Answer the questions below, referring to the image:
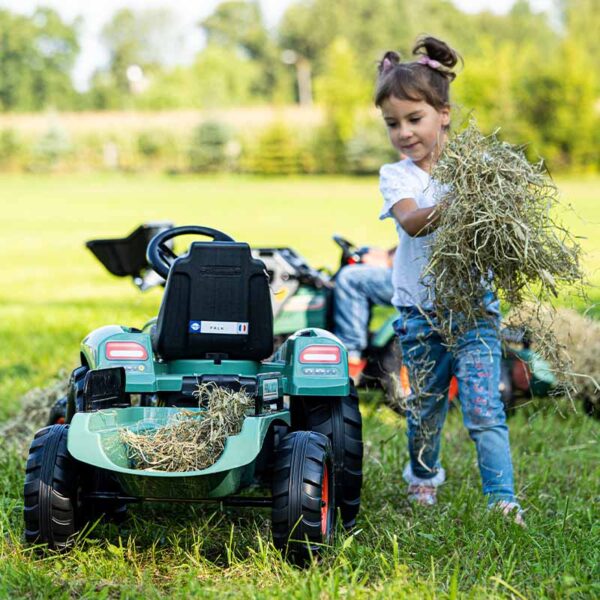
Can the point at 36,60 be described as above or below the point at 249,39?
below

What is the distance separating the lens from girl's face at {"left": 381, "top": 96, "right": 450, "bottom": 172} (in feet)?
14.8

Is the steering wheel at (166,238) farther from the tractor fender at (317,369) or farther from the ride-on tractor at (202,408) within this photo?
the tractor fender at (317,369)

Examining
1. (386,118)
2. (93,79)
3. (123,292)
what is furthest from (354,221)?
(93,79)

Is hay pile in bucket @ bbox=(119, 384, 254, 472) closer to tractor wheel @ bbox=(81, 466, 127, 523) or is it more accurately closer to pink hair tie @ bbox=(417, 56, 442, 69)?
tractor wheel @ bbox=(81, 466, 127, 523)

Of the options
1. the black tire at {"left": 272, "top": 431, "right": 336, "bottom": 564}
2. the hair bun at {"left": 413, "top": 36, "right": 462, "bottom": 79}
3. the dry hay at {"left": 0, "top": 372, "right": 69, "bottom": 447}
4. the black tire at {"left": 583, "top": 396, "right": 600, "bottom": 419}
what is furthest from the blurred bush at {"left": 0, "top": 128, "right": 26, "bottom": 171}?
the black tire at {"left": 272, "top": 431, "right": 336, "bottom": 564}

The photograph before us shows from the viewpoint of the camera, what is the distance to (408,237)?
14.9 ft

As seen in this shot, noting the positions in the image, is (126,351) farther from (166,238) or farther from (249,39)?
(249,39)

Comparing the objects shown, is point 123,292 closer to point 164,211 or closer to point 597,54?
point 164,211

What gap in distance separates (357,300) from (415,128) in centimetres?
223

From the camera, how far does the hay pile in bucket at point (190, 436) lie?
3.49 meters

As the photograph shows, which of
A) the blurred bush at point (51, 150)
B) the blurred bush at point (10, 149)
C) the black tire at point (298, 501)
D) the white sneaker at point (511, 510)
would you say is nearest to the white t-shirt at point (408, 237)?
the white sneaker at point (511, 510)

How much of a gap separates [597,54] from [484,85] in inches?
1425

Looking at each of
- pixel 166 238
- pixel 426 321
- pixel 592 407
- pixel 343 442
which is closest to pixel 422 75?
pixel 426 321

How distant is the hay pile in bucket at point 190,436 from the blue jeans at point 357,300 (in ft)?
9.54
